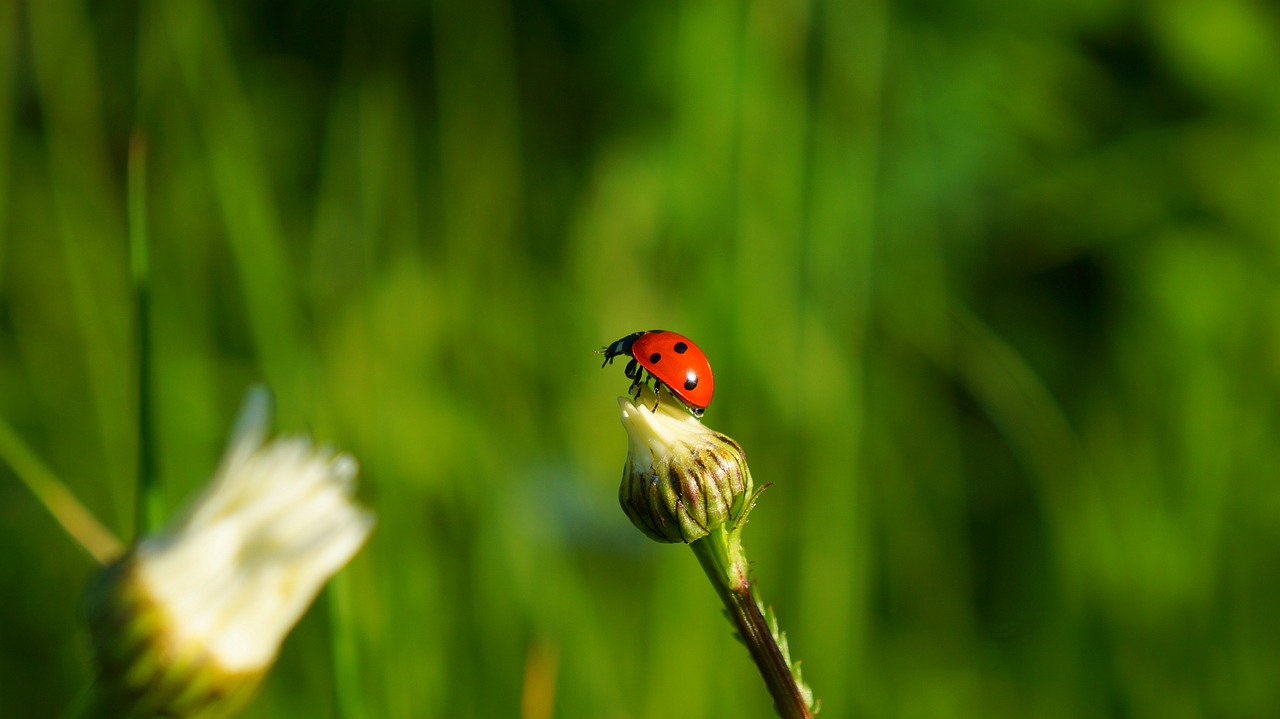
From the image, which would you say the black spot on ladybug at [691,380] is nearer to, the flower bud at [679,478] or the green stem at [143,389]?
the flower bud at [679,478]

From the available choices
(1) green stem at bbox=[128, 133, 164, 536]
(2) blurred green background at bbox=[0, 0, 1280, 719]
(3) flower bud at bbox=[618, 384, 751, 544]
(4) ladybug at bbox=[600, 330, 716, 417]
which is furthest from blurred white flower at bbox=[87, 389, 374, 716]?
(2) blurred green background at bbox=[0, 0, 1280, 719]

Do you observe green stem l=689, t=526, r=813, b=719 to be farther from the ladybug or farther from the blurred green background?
the blurred green background

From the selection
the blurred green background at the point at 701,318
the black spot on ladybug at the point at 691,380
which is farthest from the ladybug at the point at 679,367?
the blurred green background at the point at 701,318

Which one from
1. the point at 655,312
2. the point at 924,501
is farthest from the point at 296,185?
the point at 924,501

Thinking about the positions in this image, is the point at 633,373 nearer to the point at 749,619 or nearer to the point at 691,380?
the point at 691,380

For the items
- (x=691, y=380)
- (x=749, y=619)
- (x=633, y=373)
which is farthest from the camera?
(x=633, y=373)

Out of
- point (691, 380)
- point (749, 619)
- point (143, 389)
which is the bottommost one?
point (749, 619)

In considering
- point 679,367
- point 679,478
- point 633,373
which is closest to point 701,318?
point 633,373
